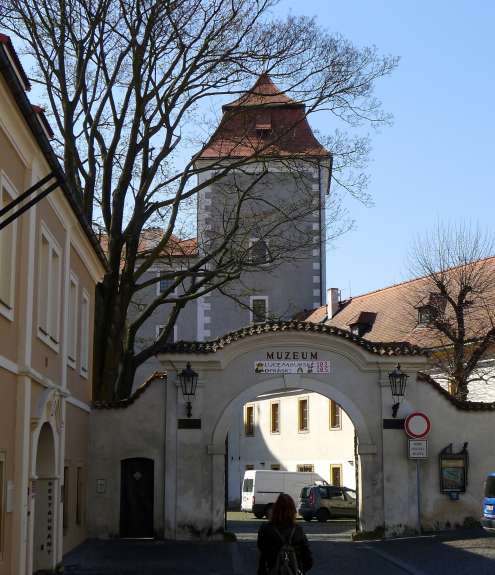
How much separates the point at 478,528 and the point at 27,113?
16998 mm

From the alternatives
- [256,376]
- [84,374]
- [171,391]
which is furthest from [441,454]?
[84,374]

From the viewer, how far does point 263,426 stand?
56000 millimetres

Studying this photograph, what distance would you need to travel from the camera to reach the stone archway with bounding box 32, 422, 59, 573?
19.1m

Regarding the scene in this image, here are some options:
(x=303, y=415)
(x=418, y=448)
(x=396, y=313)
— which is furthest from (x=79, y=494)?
(x=303, y=415)

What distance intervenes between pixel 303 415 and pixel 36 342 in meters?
36.7

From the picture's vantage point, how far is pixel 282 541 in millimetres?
10578

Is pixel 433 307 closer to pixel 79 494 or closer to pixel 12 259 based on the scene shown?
pixel 79 494

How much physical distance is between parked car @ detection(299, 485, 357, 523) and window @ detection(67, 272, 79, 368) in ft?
70.6

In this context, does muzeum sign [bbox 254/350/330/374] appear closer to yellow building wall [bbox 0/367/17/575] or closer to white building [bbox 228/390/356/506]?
yellow building wall [bbox 0/367/17/575]

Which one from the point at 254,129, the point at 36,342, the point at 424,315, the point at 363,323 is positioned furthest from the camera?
the point at 363,323

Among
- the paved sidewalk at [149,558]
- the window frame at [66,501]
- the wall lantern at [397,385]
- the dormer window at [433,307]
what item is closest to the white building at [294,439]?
the dormer window at [433,307]

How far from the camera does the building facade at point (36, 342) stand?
585 inches

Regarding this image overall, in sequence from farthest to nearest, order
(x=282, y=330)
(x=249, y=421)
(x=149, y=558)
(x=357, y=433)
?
1. (x=249, y=421)
2. (x=357, y=433)
3. (x=282, y=330)
4. (x=149, y=558)

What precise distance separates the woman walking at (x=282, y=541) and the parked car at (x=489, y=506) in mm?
15018
